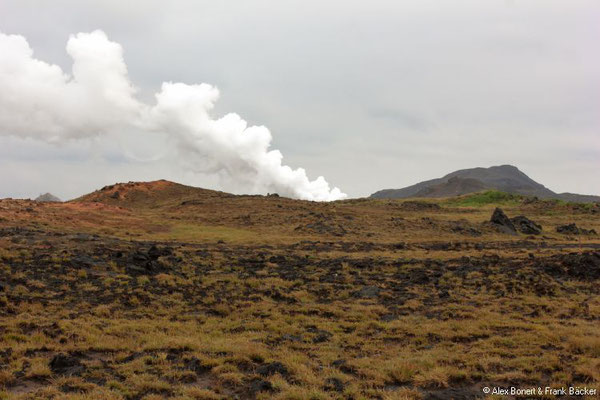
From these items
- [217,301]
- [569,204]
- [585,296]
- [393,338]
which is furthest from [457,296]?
[569,204]

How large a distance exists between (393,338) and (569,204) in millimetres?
93742

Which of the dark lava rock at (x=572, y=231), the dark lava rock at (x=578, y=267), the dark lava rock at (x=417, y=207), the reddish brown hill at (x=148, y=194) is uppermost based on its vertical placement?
the reddish brown hill at (x=148, y=194)

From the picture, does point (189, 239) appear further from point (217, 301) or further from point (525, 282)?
point (525, 282)

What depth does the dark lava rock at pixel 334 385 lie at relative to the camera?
1020cm

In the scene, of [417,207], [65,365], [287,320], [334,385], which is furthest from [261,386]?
[417,207]

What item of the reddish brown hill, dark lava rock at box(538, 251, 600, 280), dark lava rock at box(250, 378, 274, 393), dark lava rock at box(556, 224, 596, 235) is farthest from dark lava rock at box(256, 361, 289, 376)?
the reddish brown hill

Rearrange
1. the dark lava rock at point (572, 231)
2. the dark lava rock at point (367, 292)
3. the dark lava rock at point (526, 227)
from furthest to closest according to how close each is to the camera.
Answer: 1. the dark lava rock at point (526, 227)
2. the dark lava rock at point (572, 231)
3. the dark lava rock at point (367, 292)

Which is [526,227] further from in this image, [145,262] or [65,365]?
[65,365]

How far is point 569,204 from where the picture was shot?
89.8 meters

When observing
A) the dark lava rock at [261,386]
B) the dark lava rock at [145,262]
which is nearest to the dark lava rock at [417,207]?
the dark lava rock at [145,262]

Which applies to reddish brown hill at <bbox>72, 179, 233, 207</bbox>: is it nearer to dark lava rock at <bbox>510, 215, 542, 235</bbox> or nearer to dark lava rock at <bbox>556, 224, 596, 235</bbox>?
dark lava rock at <bbox>510, 215, 542, 235</bbox>

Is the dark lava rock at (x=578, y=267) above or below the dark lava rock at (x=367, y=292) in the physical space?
above

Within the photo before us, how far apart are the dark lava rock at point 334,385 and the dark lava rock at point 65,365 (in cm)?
674

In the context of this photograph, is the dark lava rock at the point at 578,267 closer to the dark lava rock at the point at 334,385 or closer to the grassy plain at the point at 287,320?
the grassy plain at the point at 287,320
